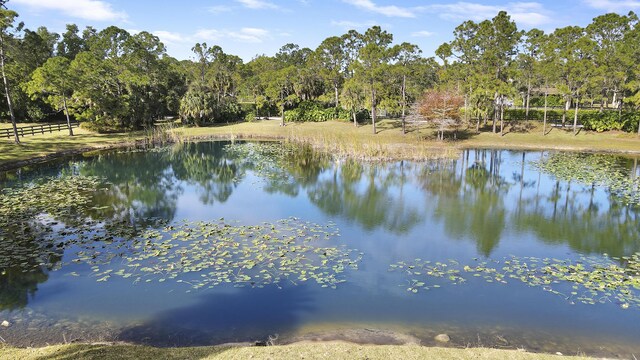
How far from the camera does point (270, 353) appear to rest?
7.63m

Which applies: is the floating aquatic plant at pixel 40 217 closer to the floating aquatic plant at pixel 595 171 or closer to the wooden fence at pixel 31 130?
the wooden fence at pixel 31 130

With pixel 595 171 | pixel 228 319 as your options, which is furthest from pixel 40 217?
pixel 595 171

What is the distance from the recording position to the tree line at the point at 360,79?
127 feet

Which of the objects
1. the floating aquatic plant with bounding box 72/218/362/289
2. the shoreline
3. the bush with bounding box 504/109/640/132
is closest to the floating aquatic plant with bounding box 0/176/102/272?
the floating aquatic plant with bounding box 72/218/362/289

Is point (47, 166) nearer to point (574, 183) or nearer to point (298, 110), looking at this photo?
point (298, 110)

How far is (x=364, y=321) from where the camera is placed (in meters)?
9.94

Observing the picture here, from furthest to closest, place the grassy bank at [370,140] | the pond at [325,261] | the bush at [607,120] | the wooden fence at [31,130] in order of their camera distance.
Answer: the bush at [607,120]
the wooden fence at [31,130]
the grassy bank at [370,140]
the pond at [325,261]

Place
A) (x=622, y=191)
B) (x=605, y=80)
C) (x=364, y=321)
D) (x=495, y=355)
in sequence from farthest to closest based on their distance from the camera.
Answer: (x=605, y=80) → (x=622, y=191) → (x=364, y=321) → (x=495, y=355)

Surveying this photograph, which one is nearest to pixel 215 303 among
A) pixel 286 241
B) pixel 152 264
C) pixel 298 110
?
pixel 152 264

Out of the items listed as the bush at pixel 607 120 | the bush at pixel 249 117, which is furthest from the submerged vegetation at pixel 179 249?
the bush at pixel 249 117

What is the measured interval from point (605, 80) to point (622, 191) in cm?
2083

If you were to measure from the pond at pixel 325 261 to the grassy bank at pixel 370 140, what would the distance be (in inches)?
308

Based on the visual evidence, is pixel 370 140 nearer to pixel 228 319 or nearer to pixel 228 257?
pixel 228 257

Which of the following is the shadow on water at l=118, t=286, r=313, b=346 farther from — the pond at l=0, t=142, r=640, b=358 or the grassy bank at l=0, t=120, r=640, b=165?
the grassy bank at l=0, t=120, r=640, b=165
